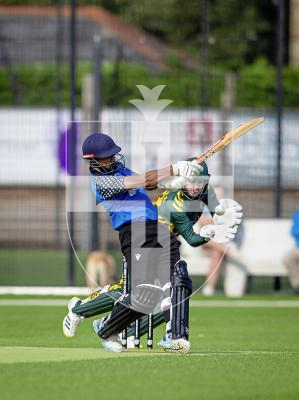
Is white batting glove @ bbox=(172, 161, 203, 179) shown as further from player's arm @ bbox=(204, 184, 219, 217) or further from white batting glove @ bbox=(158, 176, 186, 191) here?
player's arm @ bbox=(204, 184, 219, 217)

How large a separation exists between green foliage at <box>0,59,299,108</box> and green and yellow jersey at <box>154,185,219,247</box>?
42.6ft

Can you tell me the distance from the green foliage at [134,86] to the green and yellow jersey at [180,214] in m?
13.0

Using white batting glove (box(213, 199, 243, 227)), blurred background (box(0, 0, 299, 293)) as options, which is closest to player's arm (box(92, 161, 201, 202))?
white batting glove (box(213, 199, 243, 227))

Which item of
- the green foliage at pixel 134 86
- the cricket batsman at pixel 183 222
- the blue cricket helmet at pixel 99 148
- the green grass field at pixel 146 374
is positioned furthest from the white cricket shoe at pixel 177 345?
the green foliage at pixel 134 86

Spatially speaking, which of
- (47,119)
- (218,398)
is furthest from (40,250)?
(218,398)

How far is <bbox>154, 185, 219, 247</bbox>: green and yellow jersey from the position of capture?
1155 centimetres

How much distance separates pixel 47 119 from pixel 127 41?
552 inches

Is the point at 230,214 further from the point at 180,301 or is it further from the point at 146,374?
the point at 146,374

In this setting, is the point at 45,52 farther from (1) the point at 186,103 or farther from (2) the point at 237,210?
(2) the point at 237,210

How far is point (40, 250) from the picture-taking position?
28484mm

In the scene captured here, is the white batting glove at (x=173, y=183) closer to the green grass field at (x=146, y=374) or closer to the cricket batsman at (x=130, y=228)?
the cricket batsman at (x=130, y=228)

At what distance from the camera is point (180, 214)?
11.6m

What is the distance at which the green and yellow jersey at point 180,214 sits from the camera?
11.5 m

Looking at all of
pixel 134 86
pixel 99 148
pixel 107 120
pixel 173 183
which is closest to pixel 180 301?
pixel 173 183
